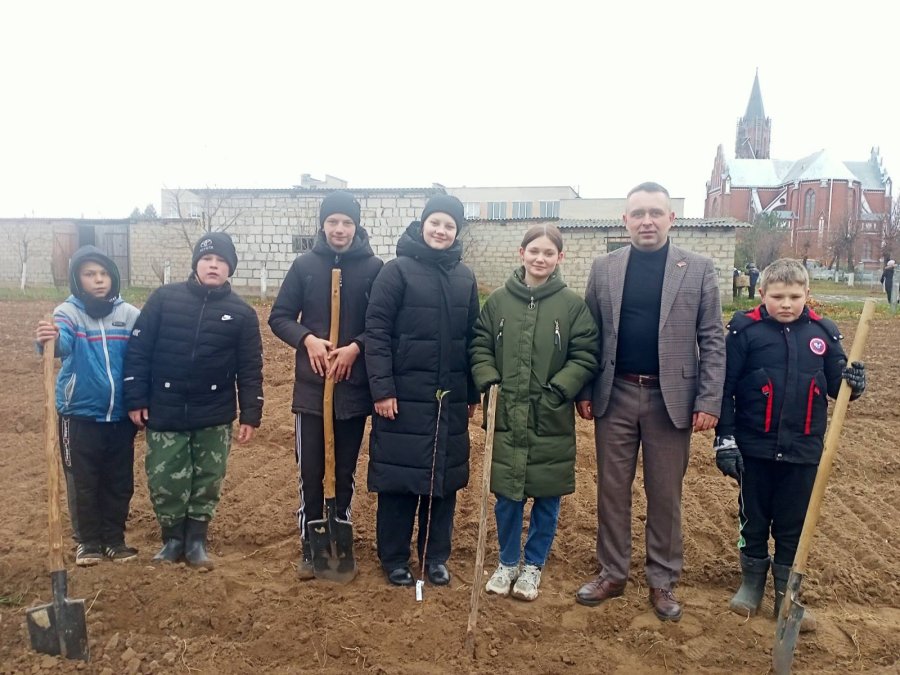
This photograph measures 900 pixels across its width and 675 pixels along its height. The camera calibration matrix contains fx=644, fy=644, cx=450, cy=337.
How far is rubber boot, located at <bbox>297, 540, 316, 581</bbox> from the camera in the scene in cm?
335

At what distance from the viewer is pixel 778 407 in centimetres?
298

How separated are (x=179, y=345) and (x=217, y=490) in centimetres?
84

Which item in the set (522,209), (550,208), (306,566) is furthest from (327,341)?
(522,209)

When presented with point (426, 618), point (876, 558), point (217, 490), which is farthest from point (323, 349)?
point (876, 558)

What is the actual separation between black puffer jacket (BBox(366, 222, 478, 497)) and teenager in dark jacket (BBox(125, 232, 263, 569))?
0.82 meters

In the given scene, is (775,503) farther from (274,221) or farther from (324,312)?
(274,221)

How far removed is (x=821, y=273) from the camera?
37.3m

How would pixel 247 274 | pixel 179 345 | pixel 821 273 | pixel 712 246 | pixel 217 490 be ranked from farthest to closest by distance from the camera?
pixel 821 273 < pixel 247 274 < pixel 712 246 < pixel 217 490 < pixel 179 345

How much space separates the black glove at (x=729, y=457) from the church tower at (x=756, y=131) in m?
75.8

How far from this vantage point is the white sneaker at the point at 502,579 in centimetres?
324

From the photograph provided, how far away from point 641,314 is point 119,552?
3.02 metres

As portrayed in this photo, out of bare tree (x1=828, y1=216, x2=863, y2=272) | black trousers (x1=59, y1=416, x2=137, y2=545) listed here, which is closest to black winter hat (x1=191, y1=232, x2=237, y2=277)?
black trousers (x1=59, y1=416, x2=137, y2=545)

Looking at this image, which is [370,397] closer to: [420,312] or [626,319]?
[420,312]

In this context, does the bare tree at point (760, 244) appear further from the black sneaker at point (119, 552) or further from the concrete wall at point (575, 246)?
the black sneaker at point (119, 552)
